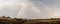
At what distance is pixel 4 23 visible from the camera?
1.62 m

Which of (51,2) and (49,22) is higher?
(51,2)

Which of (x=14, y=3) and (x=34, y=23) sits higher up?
(x=14, y=3)

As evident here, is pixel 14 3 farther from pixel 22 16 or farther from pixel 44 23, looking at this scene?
pixel 44 23

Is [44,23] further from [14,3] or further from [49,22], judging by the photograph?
[14,3]

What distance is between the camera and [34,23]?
164 centimetres

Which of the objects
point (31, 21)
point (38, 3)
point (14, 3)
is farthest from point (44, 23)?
point (14, 3)

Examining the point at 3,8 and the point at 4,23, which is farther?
the point at 3,8

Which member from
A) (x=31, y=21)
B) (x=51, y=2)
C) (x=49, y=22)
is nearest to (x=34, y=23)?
(x=31, y=21)

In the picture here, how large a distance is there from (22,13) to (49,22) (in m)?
0.37

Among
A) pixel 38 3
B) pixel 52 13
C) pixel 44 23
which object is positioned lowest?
pixel 44 23

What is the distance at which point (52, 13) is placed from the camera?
5.65ft

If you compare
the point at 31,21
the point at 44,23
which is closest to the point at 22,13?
the point at 31,21

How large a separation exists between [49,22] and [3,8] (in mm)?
633

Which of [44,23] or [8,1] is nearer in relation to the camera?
[44,23]
